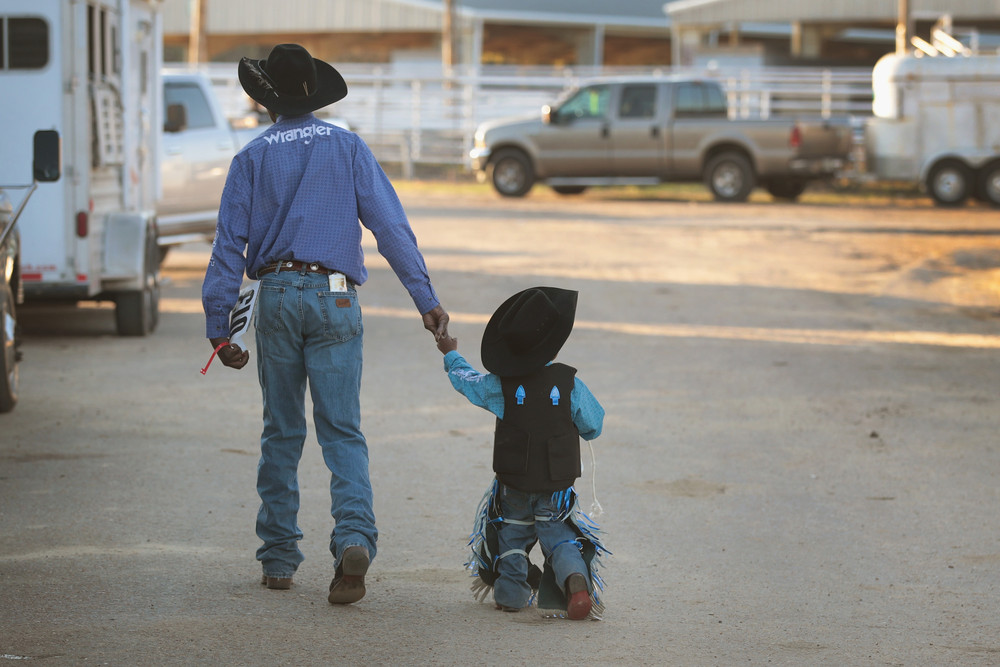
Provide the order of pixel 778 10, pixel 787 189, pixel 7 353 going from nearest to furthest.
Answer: pixel 7 353 < pixel 787 189 < pixel 778 10

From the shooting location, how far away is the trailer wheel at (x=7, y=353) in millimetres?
7812

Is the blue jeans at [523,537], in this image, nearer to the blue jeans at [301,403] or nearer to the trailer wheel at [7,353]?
the blue jeans at [301,403]

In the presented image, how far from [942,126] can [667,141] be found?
4.66 meters

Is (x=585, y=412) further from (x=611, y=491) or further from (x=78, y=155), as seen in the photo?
(x=78, y=155)

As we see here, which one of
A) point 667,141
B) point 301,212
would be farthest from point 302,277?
point 667,141

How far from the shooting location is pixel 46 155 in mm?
7031

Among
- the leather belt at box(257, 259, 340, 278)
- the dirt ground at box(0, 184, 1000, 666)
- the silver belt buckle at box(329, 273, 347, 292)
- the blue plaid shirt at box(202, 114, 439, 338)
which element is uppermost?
the blue plaid shirt at box(202, 114, 439, 338)

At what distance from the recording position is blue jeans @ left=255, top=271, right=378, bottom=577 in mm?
4668

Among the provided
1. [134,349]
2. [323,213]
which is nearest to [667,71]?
[134,349]

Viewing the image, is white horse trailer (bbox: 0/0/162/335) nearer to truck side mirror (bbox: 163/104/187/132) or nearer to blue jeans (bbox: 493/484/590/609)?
truck side mirror (bbox: 163/104/187/132)

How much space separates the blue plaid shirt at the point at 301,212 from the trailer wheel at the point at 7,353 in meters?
3.57

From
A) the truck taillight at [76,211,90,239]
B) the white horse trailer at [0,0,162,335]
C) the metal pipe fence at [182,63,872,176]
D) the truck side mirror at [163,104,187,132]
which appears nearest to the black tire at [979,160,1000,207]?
the metal pipe fence at [182,63,872,176]

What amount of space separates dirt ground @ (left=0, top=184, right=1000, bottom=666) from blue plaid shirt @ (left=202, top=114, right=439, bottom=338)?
110 centimetres

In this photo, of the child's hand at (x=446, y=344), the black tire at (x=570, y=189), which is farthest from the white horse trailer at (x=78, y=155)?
the black tire at (x=570, y=189)
